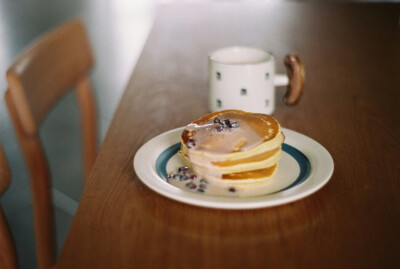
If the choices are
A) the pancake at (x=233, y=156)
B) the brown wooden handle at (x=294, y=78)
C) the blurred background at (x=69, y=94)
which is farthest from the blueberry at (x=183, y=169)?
the blurred background at (x=69, y=94)

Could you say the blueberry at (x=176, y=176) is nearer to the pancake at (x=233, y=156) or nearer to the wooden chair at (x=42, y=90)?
the pancake at (x=233, y=156)

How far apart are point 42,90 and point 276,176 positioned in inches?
22.4

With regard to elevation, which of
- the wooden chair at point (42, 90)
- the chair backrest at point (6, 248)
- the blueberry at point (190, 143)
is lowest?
the chair backrest at point (6, 248)

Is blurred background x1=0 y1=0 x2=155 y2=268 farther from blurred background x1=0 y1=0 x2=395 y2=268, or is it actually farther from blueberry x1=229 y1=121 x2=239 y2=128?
blueberry x1=229 y1=121 x2=239 y2=128

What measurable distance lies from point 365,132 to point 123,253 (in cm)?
51

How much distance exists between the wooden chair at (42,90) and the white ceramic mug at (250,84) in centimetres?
36

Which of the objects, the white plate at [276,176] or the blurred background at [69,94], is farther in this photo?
the blurred background at [69,94]

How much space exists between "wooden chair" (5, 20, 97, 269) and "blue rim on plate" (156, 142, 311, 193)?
32 centimetres

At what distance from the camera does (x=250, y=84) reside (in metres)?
0.87

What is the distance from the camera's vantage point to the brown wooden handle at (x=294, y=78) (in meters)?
0.92

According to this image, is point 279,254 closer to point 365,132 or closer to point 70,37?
point 365,132

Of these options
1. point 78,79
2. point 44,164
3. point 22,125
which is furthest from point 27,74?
point 78,79

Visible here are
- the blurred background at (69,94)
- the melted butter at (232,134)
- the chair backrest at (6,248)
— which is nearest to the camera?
the melted butter at (232,134)

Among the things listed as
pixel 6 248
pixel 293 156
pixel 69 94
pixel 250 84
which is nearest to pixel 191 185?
pixel 293 156
